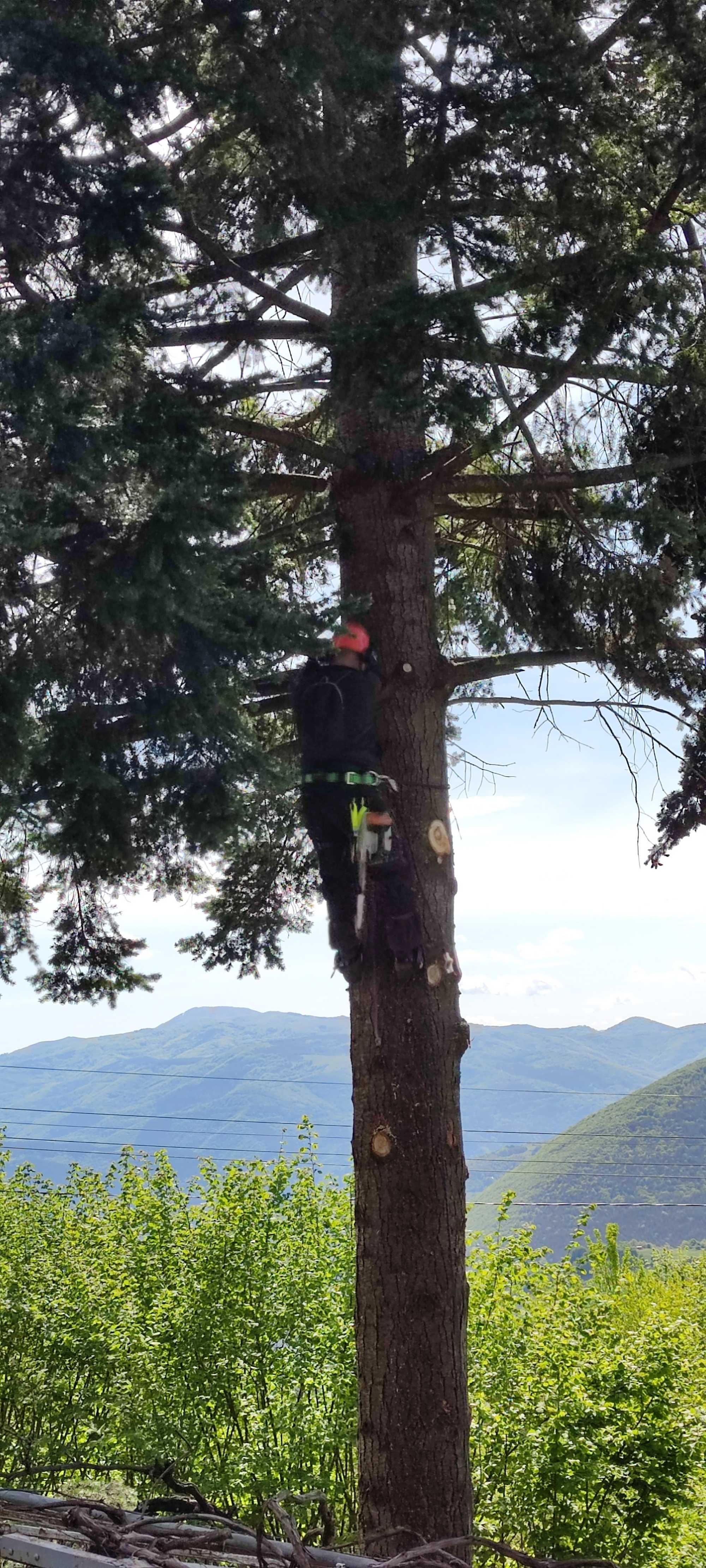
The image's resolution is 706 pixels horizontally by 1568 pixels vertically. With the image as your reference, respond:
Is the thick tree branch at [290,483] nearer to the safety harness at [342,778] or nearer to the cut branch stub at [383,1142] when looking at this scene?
the safety harness at [342,778]

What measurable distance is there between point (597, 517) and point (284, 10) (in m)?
2.75

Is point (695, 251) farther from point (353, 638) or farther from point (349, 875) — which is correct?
point (349, 875)

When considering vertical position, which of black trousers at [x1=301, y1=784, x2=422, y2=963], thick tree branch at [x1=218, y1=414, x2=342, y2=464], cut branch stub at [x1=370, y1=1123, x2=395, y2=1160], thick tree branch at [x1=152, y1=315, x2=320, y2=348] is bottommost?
cut branch stub at [x1=370, y1=1123, x2=395, y2=1160]

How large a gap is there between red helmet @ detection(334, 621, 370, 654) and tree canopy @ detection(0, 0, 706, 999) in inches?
14.1

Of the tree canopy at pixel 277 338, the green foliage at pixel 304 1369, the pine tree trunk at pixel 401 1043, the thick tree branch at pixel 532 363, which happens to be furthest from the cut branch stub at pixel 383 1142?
the green foliage at pixel 304 1369

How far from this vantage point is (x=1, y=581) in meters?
4.96

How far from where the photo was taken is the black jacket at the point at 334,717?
5.61 metres

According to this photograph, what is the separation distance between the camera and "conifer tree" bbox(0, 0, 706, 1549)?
465cm

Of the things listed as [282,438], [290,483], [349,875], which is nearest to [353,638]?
A: [349,875]

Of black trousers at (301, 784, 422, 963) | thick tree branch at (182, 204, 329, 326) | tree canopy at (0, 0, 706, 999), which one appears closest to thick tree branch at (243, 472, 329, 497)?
tree canopy at (0, 0, 706, 999)

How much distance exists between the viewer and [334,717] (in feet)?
18.4

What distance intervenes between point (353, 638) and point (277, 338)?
168 cm

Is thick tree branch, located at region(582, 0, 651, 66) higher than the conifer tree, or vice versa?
thick tree branch, located at region(582, 0, 651, 66)

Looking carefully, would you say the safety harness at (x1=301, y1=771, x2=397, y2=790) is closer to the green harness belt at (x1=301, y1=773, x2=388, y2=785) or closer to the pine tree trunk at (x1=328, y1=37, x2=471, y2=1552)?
the green harness belt at (x1=301, y1=773, x2=388, y2=785)
